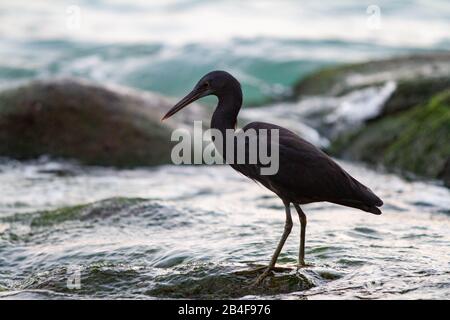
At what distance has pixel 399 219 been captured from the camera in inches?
333

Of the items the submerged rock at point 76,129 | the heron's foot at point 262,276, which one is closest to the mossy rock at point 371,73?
the submerged rock at point 76,129

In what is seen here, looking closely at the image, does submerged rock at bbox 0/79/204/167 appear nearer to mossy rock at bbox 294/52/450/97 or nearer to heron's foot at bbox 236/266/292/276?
mossy rock at bbox 294/52/450/97

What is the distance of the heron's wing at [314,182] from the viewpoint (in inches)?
249

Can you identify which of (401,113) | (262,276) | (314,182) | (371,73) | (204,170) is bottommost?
(262,276)

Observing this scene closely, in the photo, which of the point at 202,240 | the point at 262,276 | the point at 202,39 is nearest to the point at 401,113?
the point at 202,240

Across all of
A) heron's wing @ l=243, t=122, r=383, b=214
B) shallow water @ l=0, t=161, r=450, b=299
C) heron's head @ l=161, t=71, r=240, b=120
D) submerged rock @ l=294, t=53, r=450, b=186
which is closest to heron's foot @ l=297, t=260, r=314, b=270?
shallow water @ l=0, t=161, r=450, b=299

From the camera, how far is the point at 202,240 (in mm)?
7617

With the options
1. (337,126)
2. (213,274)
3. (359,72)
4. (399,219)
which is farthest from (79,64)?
(213,274)

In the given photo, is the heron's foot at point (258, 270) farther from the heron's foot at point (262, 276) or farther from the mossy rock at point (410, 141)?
the mossy rock at point (410, 141)

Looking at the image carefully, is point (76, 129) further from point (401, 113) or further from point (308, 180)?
point (308, 180)

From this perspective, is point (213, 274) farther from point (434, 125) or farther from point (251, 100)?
point (251, 100)

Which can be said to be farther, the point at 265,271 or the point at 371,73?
the point at 371,73

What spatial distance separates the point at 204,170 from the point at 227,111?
4.70m

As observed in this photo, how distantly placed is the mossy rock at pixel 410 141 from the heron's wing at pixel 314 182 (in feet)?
13.3
